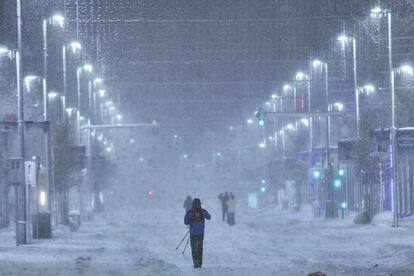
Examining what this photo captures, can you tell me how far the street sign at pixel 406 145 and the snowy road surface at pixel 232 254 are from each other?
9.88ft

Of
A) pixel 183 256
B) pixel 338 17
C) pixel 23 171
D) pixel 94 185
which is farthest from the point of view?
pixel 94 185

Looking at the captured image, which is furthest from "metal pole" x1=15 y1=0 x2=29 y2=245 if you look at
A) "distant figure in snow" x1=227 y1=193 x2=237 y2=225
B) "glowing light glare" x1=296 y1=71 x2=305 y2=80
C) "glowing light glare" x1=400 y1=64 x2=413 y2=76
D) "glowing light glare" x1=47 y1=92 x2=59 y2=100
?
"glowing light glare" x1=296 y1=71 x2=305 y2=80

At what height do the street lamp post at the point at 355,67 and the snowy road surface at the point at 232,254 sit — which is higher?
→ the street lamp post at the point at 355,67

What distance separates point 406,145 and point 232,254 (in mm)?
13308

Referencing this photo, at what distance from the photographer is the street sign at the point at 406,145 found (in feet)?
136

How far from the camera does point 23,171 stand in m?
34.2

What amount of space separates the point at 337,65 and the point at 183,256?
39447 mm

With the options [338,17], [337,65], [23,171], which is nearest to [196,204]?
[23,171]

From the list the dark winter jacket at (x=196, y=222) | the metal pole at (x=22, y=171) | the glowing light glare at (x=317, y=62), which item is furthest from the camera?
the glowing light glare at (x=317, y=62)

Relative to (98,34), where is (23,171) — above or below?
below

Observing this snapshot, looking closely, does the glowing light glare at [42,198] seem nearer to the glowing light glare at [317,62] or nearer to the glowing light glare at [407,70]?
the glowing light glare at [317,62]

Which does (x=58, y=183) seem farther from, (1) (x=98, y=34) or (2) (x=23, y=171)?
(2) (x=23, y=171)

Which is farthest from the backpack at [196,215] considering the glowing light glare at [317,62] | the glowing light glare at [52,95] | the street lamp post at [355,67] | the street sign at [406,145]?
the glowing light glare at [52,95]

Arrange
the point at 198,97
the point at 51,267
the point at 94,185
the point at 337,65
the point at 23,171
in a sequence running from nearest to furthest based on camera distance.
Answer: the point at 51,267
the point at 23,171
the point at 337,65
the point at 94,185
the point at 198,97
